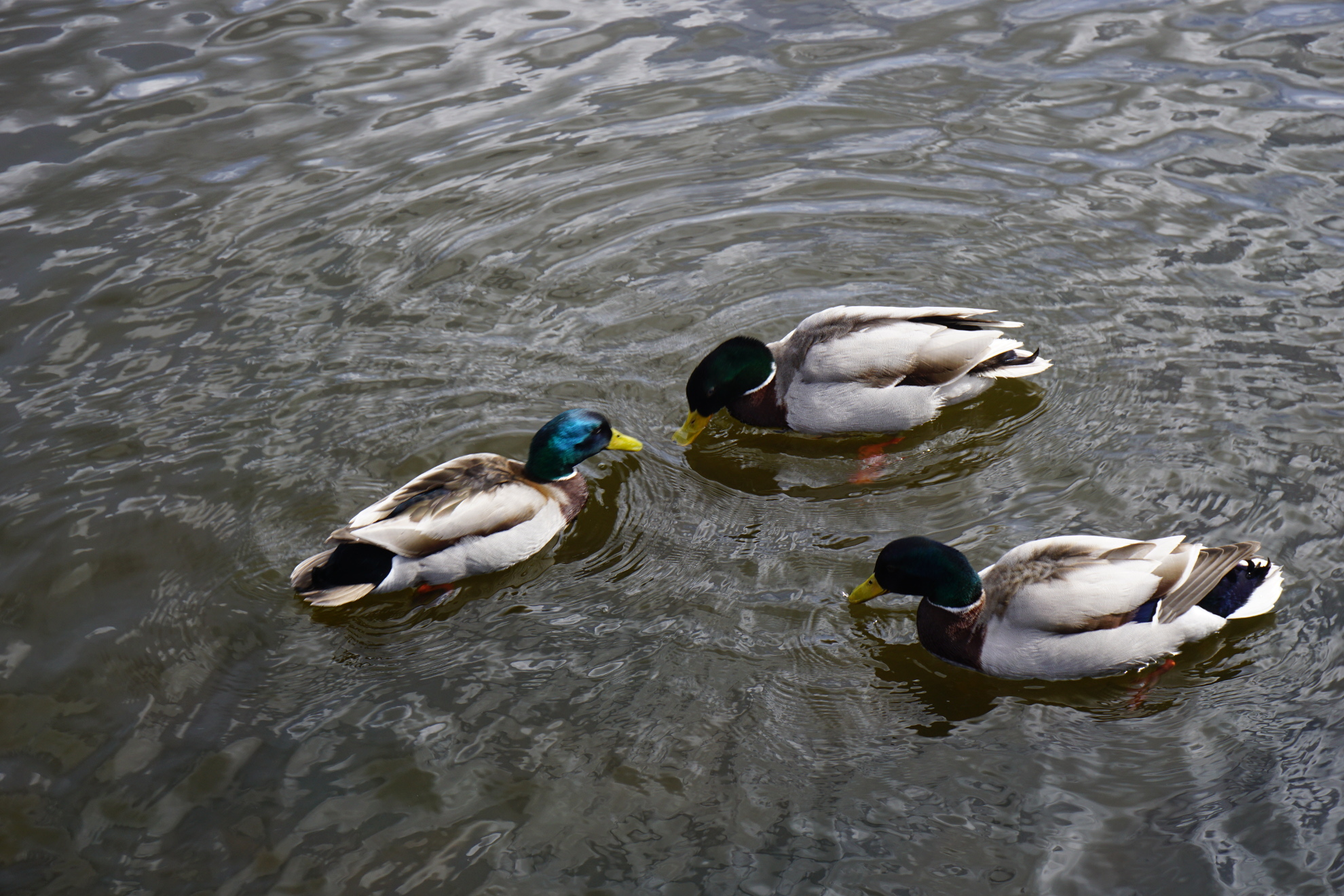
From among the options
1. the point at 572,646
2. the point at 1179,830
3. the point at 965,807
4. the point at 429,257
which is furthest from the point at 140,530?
the point at 1179,830

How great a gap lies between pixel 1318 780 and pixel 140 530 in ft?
17.8

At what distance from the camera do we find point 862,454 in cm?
A: 626

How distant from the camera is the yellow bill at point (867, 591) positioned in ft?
16.5

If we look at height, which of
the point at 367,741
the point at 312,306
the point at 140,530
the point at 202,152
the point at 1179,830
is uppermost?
the point at 202,152

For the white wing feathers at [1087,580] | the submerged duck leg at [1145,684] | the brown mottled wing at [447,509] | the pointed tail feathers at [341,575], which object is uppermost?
the brown mottled wing at [447,509]

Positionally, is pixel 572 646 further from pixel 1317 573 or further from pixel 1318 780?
pixel 1317 573

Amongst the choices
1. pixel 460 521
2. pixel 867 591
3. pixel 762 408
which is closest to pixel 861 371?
pixel 762 408

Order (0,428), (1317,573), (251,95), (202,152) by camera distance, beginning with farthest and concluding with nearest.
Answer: (251,95) < (202,152) < (0,428) < (1317,573)

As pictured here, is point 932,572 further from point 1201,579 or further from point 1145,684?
point 1201,579

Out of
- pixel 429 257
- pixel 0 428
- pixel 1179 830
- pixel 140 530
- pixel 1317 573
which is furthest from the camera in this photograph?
pixel 429 257

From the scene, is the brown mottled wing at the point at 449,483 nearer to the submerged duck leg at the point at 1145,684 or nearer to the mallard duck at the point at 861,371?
the mallard duck at the point at 861,371

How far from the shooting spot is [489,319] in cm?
728

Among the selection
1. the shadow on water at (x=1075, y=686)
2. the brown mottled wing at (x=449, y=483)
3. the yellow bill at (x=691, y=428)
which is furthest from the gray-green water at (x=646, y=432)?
the brown mottled wing at (x=449, y=483)

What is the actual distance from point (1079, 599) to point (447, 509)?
113 inches
